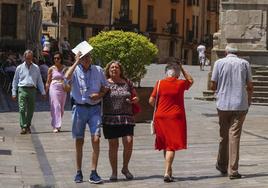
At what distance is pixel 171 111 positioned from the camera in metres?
10.7

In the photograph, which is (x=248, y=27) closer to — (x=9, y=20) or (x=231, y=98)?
(x=231, y=98)

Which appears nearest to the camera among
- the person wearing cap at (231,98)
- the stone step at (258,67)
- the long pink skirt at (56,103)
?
the person wearing cap at (231,98)

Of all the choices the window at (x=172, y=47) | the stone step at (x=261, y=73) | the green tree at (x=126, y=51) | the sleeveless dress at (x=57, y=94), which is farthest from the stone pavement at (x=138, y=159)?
the window at (x=172, y=47)

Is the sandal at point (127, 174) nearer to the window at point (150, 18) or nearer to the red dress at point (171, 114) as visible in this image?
the red dress at point (171, 114)

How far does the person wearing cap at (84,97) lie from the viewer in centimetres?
1047

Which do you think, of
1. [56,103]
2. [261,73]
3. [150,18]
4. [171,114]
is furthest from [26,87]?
[150,18]

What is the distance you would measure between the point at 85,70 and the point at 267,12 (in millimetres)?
15025

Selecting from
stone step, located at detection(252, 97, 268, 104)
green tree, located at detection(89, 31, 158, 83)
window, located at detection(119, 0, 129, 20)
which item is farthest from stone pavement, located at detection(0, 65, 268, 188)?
window, located at detection(119, 0, 129, 20)

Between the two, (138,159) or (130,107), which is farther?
(138,159)

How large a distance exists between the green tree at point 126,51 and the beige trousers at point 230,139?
24.1 ft

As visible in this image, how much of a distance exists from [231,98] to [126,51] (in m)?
7.56

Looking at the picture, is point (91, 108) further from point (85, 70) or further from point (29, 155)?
point (29, 155)

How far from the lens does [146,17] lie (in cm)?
6806

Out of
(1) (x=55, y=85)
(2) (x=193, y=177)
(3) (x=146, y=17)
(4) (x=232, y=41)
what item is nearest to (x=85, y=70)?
(2) (x=193, y=177)
